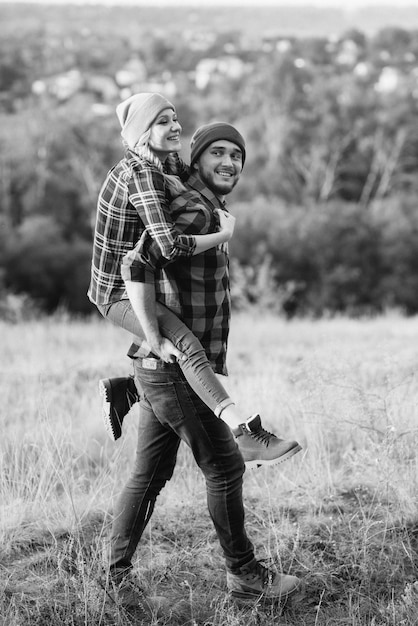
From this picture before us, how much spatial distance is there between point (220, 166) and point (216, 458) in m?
1.04

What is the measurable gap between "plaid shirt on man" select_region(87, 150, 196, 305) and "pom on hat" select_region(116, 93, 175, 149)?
62 millimetres

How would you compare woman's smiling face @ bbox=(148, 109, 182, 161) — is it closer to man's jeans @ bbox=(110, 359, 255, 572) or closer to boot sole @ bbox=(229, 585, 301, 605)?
man's jeans @ bbox=(110, 359, 255, 572)

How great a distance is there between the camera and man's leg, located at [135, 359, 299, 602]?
2.56m

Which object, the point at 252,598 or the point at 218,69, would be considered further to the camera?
the point at 218,69

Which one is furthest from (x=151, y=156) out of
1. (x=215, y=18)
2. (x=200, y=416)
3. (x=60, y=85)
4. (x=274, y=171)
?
(x=215, y=18)

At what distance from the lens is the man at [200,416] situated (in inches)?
101

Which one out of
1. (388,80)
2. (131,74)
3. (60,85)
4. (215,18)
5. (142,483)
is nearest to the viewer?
(142,483)

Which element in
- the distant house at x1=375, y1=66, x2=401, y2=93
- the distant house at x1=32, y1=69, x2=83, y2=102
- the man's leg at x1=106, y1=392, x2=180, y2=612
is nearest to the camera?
the man's leg at x1=106, y1=392, x2=180, y2=612

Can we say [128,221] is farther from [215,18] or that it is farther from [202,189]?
[215,18]

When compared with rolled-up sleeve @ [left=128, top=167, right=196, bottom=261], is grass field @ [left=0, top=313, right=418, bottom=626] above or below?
below

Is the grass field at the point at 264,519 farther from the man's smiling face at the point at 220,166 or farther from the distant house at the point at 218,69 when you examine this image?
the distant house at the point at 218,69

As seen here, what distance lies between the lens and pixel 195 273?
8.43 feet

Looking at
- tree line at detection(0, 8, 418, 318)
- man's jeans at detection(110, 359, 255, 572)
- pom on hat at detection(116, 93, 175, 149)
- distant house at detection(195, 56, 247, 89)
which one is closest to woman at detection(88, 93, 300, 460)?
pom on hat at detection(116, 93, 175, 149)

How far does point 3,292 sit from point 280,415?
23.6 metres
